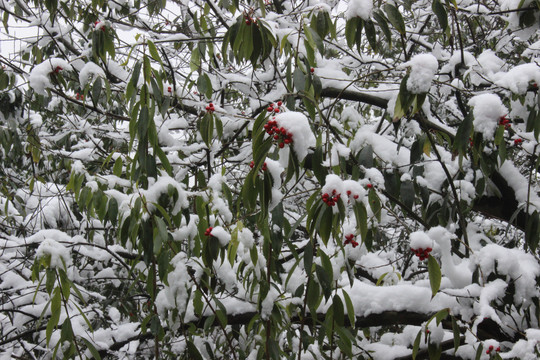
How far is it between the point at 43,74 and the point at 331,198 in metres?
1.90

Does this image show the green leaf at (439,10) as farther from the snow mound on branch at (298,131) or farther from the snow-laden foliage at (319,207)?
the snow mound on branch at (298,131)

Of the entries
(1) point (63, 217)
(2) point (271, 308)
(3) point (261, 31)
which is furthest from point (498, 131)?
(1) point (63, 217)

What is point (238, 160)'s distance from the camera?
287cm

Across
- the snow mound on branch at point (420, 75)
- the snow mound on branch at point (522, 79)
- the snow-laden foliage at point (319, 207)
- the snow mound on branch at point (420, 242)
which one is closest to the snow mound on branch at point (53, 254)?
the snow-laden foliage at point (319, 207)

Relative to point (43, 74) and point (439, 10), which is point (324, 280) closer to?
point (439, 10)

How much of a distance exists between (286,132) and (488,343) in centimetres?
109

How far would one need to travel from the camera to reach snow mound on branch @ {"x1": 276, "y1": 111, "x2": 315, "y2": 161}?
3.99 feet

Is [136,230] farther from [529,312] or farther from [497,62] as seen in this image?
[497,62]

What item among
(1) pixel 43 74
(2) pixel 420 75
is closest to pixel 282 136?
(2) pixel 420 75

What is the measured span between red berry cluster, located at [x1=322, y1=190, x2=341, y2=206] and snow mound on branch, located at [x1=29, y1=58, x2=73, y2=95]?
6.01ft

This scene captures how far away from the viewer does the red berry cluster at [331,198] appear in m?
1.25

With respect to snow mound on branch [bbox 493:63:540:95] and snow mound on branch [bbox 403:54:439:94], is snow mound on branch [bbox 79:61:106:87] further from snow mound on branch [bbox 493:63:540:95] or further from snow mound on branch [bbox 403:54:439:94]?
snow mound on branch [bbox 493:63:540:95]

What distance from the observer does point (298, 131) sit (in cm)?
122

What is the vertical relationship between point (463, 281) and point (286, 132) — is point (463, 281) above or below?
below
